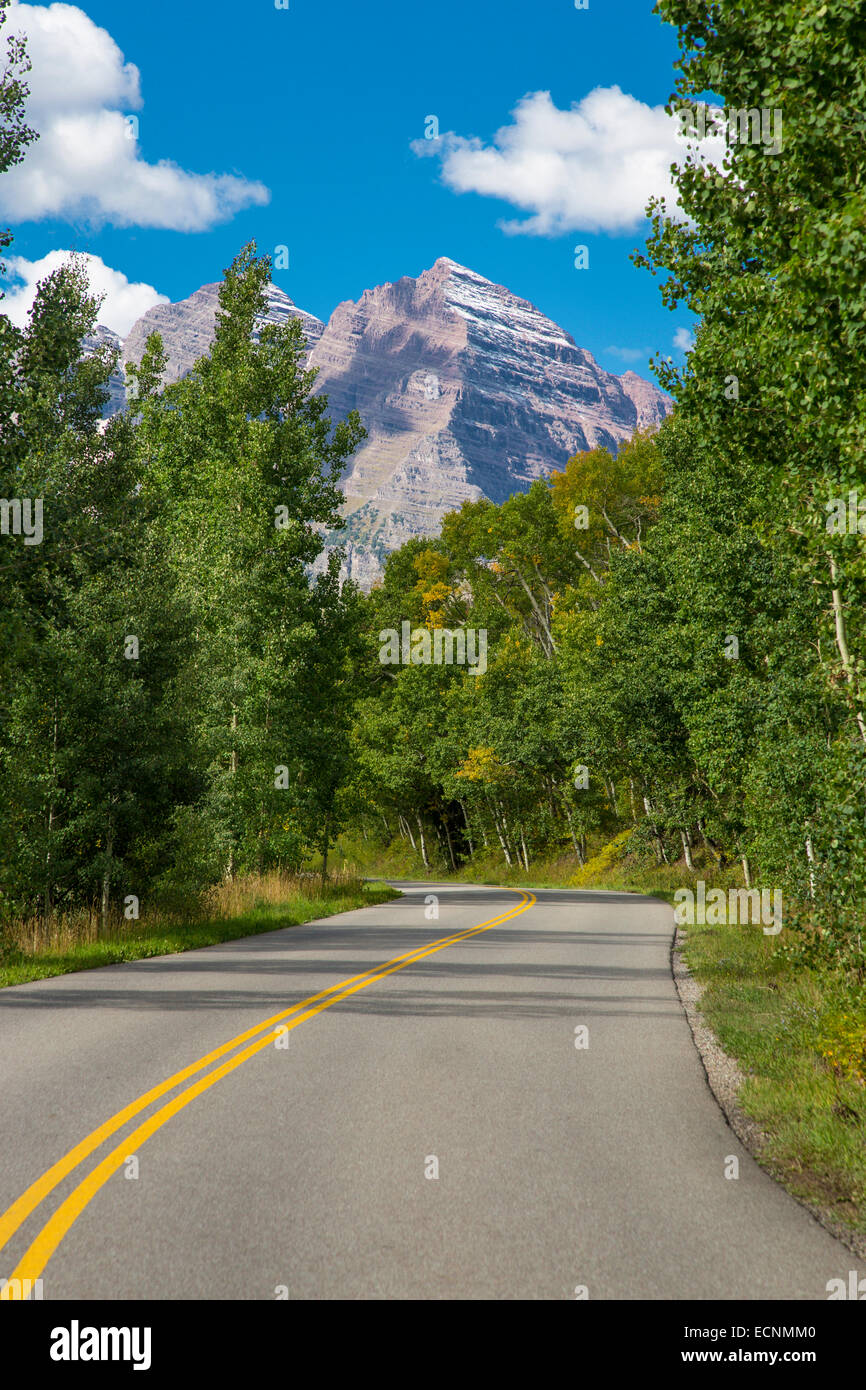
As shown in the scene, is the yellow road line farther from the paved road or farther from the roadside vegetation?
the roadside vegetation

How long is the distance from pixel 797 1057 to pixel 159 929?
12.4 metres

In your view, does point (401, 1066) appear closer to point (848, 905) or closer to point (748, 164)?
point (848, 905)

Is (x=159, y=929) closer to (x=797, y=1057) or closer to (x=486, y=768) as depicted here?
(x=797, y=1057)

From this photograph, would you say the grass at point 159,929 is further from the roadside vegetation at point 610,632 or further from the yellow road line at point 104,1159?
the yellow road line at point 104,1159

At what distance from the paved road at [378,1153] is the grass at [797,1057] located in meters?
0.28

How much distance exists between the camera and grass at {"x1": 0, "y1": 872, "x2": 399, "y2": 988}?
14234 mm

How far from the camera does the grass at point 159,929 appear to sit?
560 inches

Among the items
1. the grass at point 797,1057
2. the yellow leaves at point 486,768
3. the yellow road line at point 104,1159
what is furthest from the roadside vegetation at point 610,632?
the yellow road line at point 104,1159

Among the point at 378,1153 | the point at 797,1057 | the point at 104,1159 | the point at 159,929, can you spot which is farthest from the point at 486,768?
the point at 104,1159

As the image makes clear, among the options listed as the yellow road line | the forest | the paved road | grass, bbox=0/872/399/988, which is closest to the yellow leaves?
the forest

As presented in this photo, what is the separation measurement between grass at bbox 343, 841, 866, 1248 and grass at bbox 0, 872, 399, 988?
782 centimetres

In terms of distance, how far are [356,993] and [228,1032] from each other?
2700 millimetres
